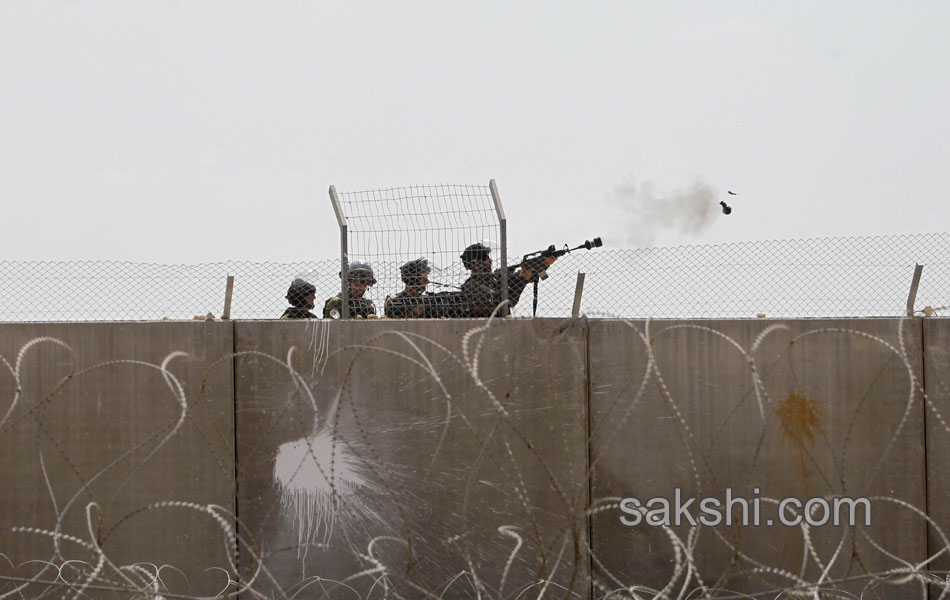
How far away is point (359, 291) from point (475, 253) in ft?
2.52

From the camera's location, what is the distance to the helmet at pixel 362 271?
5727 mm

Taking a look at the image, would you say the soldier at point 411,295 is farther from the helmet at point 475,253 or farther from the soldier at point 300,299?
the soldier at point 300,299

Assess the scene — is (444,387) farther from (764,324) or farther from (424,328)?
(764,324)

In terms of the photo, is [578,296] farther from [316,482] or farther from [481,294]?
[316,482]

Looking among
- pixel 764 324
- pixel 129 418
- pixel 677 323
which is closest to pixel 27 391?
pixel 129 418

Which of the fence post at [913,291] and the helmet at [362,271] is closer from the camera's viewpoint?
the fence post at [913,291]

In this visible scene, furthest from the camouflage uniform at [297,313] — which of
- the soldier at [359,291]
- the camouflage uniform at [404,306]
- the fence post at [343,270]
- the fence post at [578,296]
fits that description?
the fence post at [578,296]

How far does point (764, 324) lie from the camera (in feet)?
18.2

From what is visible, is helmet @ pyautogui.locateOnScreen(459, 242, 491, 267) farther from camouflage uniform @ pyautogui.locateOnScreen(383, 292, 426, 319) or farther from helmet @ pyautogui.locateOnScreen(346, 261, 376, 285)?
helmet @ pyautogui.locateOnScreen(346, 261, 376, 285)

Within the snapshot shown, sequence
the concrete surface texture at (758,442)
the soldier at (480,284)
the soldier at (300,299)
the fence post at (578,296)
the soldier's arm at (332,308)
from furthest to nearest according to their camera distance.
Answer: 1. the soldier's arm at (332,308)
2. the soldier at (300,299)
3. the soldier at (480,284)
4. the fence post at (578,296)
5. the concrete surface texture at (758,442)

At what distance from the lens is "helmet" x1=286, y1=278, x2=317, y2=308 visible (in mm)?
5863

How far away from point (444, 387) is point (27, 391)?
7.92 feet

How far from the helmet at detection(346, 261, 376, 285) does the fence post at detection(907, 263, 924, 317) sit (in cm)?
315

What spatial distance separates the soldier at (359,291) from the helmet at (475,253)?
0.56 metres
